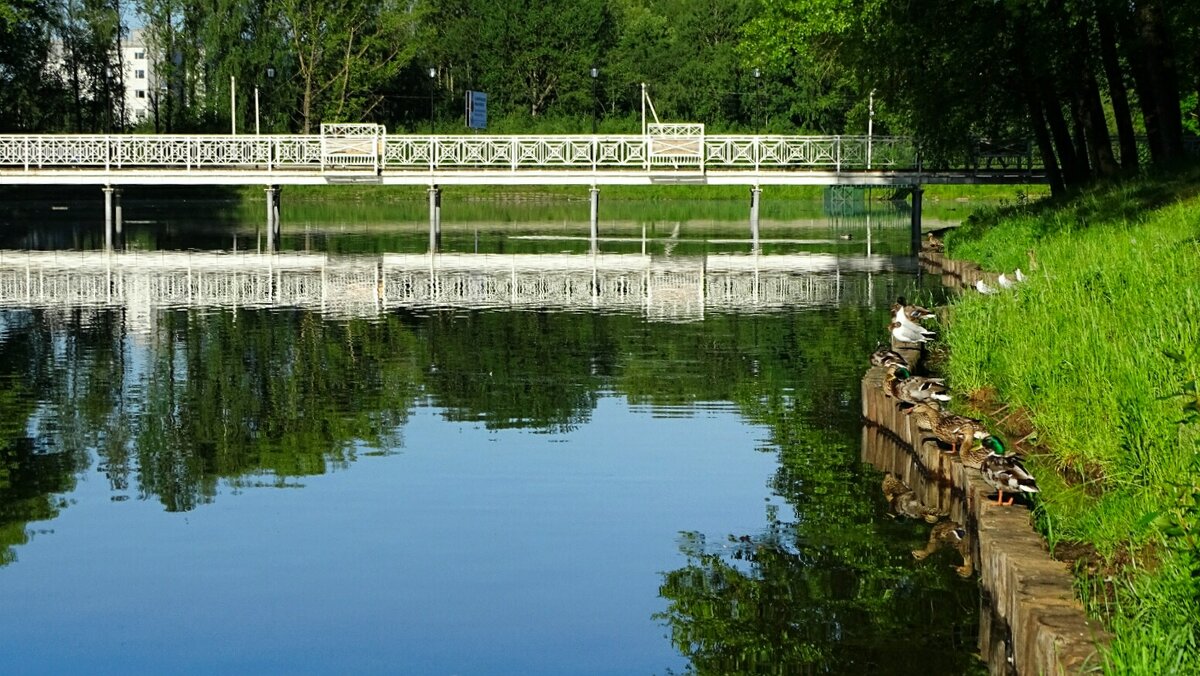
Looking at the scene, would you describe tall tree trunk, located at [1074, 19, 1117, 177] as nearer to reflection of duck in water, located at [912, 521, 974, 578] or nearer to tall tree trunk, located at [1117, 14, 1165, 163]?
tall tree trunk, located at [1117, 14, 1165, 163]

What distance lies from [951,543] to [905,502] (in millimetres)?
1217

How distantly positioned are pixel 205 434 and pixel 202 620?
607 centimetres

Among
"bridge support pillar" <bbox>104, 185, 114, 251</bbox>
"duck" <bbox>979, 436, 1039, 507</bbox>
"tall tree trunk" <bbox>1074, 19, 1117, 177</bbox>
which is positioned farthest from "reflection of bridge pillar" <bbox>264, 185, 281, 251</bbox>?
"duck" <bbox>979, 436, 1039, 507</bbox>

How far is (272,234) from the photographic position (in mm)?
46875

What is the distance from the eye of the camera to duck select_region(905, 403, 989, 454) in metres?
12.0

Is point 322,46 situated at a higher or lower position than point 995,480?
higher

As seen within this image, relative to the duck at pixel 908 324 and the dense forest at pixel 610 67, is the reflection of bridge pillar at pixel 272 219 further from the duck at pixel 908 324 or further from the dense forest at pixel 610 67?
the duck at pixel 908 324

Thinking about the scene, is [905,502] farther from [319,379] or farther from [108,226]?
Result: [108,226]

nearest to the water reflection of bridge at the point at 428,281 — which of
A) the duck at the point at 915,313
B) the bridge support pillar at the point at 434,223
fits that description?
the bridge support pillar at the point at 434,223

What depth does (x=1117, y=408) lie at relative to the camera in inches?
432

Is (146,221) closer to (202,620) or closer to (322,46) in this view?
(322,46)

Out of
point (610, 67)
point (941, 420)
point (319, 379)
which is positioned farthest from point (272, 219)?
point (610, 67)

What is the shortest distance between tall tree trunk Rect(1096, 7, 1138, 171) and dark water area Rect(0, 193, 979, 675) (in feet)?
19.8

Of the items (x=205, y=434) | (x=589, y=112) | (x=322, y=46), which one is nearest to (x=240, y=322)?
(x=205, y=434)
